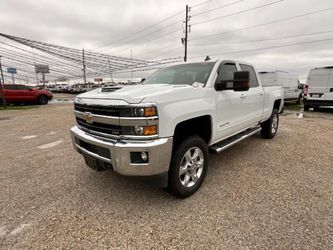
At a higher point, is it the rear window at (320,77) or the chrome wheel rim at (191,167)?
the rear window at (320,77)

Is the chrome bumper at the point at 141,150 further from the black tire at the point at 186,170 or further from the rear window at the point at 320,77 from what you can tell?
the rear window at the point at 320,77

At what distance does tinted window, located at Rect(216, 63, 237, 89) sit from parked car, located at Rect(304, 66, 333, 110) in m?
8.84

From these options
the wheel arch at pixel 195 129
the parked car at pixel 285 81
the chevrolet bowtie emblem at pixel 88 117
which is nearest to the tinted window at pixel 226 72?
the wheel arch at pixel 195 129

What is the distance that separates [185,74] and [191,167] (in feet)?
5.35

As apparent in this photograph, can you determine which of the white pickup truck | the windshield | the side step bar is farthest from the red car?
the side step bar

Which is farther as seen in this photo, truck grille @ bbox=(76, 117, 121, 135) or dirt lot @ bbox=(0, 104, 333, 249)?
truck grille @ bbox=(76, 117, 121, 135)

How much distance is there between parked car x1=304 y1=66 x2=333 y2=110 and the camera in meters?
10.0

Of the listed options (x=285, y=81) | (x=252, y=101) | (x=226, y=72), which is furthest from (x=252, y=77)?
(x=285, y=81)

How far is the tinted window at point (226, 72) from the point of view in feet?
10.8

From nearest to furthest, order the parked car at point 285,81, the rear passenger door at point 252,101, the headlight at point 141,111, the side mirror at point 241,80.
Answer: the headlight at point 141,111, the side mirror at point 241,80, the rear passenger door at point 252,101, the parked car at point 285,81

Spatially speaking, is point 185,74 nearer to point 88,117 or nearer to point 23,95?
point 88,117

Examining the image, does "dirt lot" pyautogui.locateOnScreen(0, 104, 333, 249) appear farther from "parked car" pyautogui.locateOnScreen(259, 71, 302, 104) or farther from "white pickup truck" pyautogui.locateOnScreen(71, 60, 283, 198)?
"parked car" pyautogui.locateOnScreen(259, 71, 302, 104)

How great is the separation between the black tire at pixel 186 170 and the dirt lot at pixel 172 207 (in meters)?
0.14

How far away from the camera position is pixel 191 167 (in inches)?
114
